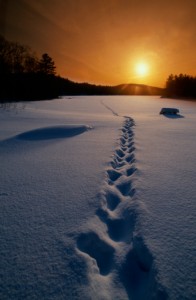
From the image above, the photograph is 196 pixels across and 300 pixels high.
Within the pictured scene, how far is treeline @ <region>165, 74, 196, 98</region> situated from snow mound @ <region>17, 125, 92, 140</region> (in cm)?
5935

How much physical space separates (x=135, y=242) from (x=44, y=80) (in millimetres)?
39517

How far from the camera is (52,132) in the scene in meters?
6.78

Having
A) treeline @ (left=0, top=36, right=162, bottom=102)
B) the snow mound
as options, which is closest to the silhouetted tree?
treeline @ (left=0, top=36, right=162, bottom=102)

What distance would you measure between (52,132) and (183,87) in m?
65.9

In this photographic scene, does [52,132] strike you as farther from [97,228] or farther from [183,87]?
[183,87]

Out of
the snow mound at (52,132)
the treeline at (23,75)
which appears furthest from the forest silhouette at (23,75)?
the snow mound at (52,132)

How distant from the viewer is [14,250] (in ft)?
5.35

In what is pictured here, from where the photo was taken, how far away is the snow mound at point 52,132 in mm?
6090

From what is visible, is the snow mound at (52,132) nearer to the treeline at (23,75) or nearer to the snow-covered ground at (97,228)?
the snow-covered ground at (97,228)

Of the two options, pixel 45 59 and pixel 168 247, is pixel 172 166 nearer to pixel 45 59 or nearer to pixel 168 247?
pixel 168 247

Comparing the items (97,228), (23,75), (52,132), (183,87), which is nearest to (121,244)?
(97,228)

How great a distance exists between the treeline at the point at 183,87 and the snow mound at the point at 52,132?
195ft

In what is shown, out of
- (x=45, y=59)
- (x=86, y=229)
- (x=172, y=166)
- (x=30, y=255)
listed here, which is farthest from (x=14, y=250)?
(x=45, y=59)

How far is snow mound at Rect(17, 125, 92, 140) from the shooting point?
20.0 ft
